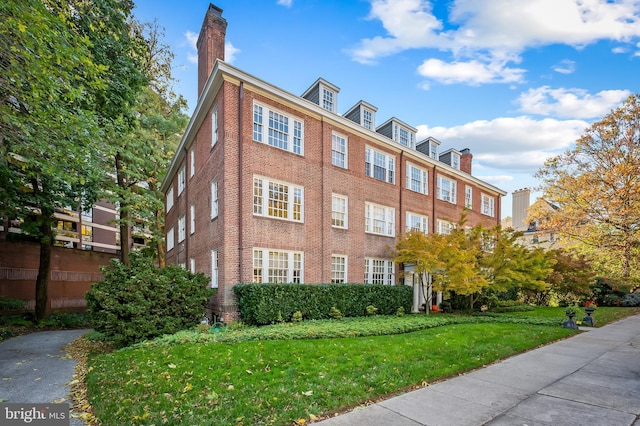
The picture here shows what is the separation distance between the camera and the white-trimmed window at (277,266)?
1292 cm

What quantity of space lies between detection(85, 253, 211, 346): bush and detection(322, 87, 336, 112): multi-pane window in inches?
413

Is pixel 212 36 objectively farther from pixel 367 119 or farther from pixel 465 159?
pixel 465 159

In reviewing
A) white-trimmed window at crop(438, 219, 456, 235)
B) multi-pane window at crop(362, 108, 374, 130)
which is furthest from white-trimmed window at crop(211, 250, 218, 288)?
white-trimmed window at crop(438, 219, 456, 235)

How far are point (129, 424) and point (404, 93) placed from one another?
1220cm

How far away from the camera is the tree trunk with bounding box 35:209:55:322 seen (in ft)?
52.6

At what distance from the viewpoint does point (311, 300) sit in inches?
508

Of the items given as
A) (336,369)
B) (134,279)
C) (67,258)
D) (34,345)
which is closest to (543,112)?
(336,369)

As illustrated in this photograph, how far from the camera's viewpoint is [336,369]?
20.0ft

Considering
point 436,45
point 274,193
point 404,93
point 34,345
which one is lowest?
point 34,345

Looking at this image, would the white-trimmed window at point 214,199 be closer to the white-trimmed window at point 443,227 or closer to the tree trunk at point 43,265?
the tree trunk at point 43,265

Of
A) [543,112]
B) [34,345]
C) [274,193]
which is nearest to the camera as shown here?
[34,345]

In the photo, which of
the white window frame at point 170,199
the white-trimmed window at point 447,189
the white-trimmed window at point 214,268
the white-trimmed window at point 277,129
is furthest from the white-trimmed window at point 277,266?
the white window frame at point 170,199

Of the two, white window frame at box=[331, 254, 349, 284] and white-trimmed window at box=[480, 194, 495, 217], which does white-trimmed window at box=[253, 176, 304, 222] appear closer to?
white window frame at box=[331, 254, 349, 284]

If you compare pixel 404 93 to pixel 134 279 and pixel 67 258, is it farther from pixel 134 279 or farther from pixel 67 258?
pixel 67 258
